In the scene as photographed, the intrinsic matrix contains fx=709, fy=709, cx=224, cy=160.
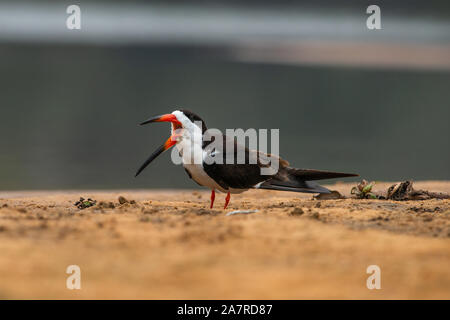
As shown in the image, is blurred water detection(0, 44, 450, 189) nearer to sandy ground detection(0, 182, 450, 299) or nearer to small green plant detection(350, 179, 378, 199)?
small green plant detection(350, 179, 378, 199)

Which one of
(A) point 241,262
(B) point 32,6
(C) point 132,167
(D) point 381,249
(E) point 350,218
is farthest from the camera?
(B) point 32,6

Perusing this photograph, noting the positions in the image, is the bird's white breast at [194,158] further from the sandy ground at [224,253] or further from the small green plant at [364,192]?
the small green plant at [364,192]

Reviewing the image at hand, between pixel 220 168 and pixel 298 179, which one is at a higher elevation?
pixel 220 168

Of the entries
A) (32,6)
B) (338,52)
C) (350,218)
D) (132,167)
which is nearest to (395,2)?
(338,52)

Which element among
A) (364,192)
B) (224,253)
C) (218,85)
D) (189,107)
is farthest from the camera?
(218,85)

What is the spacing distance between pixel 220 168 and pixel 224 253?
213 centimetres

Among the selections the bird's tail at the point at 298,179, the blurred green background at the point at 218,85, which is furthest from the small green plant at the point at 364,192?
the blurred green background at the point at 218,85

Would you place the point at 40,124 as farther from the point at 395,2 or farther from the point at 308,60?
the point at 395,2

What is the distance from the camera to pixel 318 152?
1310 cm

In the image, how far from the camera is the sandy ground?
3.49 m

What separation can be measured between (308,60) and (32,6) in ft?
39.1

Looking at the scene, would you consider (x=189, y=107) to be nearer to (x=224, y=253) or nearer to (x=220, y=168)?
(x=220, y=168)

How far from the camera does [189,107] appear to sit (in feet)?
55.5

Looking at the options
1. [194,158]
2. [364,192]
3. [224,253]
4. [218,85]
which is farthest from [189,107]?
[224,253]
